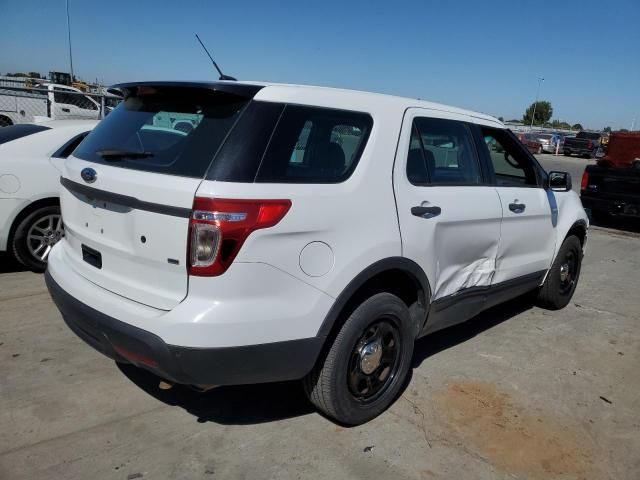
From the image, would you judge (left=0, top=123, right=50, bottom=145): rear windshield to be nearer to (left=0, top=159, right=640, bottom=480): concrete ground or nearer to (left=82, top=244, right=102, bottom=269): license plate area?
(left=0, top=159, right=640, bottom=480): concrete ground

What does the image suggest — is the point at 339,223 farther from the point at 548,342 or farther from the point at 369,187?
the point at 548,342

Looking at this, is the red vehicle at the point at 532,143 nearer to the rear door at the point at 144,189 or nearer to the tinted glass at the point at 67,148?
the tinted glass at the point at 67,148

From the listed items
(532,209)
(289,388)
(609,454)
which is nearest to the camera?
(609,454)

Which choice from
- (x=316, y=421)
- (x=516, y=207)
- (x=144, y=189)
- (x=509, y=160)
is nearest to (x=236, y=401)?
(x=316, y=421)

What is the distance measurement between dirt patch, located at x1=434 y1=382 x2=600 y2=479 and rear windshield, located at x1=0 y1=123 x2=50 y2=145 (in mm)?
4514

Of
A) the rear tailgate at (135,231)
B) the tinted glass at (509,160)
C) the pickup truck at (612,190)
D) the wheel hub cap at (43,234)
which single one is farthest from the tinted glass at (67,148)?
the pickup truck at (612,190)

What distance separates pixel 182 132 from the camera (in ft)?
8.73

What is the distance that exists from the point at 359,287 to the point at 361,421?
835mm

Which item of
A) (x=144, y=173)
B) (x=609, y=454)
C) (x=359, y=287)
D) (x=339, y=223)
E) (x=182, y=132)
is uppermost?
(x=182, y=132)

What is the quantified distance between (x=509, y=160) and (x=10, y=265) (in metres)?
4.96

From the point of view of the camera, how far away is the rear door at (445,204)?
310 centimetres

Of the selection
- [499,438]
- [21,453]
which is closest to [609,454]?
[499,438]

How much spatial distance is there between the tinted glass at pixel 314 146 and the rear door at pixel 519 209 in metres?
1.39

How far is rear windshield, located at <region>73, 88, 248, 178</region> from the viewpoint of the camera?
2490 millimetres
